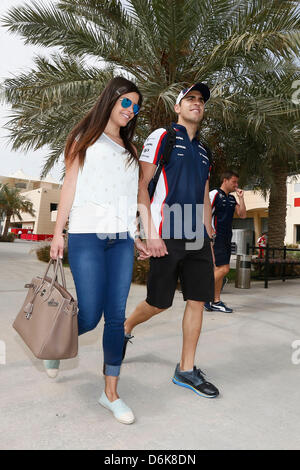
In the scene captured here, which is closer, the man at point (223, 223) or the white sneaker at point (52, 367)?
the white sneaker at point (52, 367)

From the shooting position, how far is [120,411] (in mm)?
2109

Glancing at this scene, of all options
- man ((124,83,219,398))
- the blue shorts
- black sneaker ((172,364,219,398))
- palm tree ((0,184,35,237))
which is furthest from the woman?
palm tree ((0,184,35,237))

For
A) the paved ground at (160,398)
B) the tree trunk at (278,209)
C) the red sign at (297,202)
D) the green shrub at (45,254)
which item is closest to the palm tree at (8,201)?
the red sign at (297,202)

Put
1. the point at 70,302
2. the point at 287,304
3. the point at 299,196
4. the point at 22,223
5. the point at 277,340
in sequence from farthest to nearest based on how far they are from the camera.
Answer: the point at 22,223 < the point at 299,196 < the point at 287,304 < the point at 277,340 < the point at 70,302

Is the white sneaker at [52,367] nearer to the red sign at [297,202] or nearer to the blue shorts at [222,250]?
the blue shorts at [222,250]

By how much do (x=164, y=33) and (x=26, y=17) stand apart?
2996mm

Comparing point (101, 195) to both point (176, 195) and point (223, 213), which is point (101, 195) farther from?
point (223, 213)

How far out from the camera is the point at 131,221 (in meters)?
2.26

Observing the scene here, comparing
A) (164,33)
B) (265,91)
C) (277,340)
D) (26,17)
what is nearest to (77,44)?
(26,17)

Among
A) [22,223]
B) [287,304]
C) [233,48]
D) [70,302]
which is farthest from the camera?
[22,223]

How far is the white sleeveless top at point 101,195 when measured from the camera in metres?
2.14

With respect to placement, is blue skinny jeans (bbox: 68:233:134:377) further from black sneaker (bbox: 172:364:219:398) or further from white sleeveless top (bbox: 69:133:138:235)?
black sneaker (bbox: 172:364:219:398)

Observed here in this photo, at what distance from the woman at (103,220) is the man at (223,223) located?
3348 mm

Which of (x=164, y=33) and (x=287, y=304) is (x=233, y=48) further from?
(x=287, y=304)
